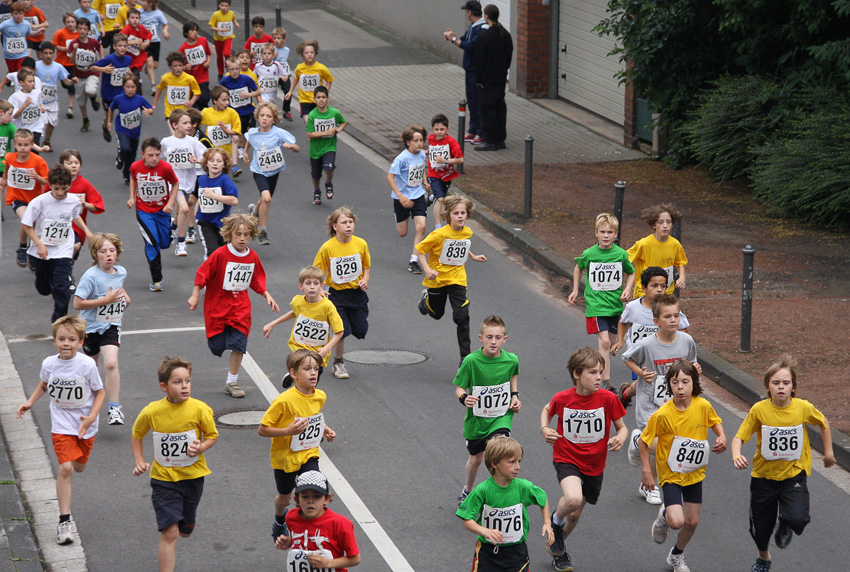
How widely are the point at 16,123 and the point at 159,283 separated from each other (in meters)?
5.37

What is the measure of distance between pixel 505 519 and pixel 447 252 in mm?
4884

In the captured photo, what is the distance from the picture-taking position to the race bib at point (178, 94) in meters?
18.6

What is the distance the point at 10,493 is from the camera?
8.44 metres

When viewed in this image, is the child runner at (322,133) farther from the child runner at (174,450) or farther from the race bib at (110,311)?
the child runner at (174,450)

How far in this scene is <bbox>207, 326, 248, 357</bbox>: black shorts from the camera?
10.4m

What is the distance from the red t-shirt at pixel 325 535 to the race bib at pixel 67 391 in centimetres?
239

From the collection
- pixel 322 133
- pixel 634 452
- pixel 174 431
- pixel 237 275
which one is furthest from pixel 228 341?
pixel 322 133

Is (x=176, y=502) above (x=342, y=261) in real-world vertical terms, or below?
below

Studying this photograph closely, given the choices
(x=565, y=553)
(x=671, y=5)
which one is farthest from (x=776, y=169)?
(x=565, y=553)

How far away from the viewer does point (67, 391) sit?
7887mm

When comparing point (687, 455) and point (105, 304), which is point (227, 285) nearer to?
point (105, 304)

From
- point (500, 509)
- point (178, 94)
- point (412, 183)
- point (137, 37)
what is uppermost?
point (137, 37)

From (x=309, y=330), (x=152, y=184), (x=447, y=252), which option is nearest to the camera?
(x=309, y=330)

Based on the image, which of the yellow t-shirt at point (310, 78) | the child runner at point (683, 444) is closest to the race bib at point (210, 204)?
the yellow t-shirt at point (310, 78)
